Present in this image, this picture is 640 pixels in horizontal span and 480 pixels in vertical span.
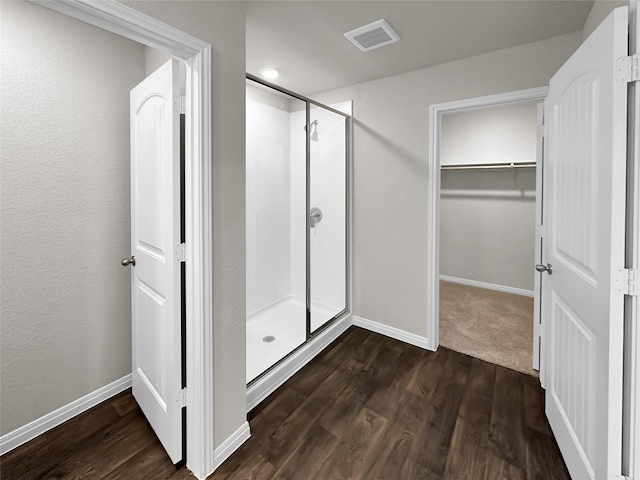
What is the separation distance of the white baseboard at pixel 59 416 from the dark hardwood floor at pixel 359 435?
0.04 m

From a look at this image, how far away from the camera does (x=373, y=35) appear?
6.79ft

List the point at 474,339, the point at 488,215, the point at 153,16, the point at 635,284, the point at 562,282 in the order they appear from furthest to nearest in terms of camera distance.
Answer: the point at 488,215 → the point at 474,339 → the point at 562,282 → the point at 153,16 → the point at 635,284

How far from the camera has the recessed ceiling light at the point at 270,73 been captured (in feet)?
8.63

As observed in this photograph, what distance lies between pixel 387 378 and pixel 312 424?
73cm

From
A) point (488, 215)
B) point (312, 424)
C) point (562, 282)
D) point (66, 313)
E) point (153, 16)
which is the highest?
point (153, 16)

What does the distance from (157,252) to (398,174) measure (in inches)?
82.0

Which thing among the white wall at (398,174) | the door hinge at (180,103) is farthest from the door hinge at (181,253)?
the white wall at (398,174)

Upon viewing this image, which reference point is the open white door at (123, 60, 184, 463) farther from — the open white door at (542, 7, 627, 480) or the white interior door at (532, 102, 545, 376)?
the white interior door at (532, 102, 545, 376)

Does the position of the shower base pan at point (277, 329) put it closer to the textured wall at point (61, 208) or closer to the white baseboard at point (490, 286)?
the textured wall at point (61, 208)

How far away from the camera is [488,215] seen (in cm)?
442

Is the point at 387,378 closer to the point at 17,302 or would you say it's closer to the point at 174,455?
the point at 174,455

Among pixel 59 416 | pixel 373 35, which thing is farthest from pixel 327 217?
pixel 59 416

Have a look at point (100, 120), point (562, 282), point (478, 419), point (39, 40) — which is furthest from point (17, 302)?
point (562, 282)

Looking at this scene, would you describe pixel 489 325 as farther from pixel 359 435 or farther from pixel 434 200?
pixel 359 435
